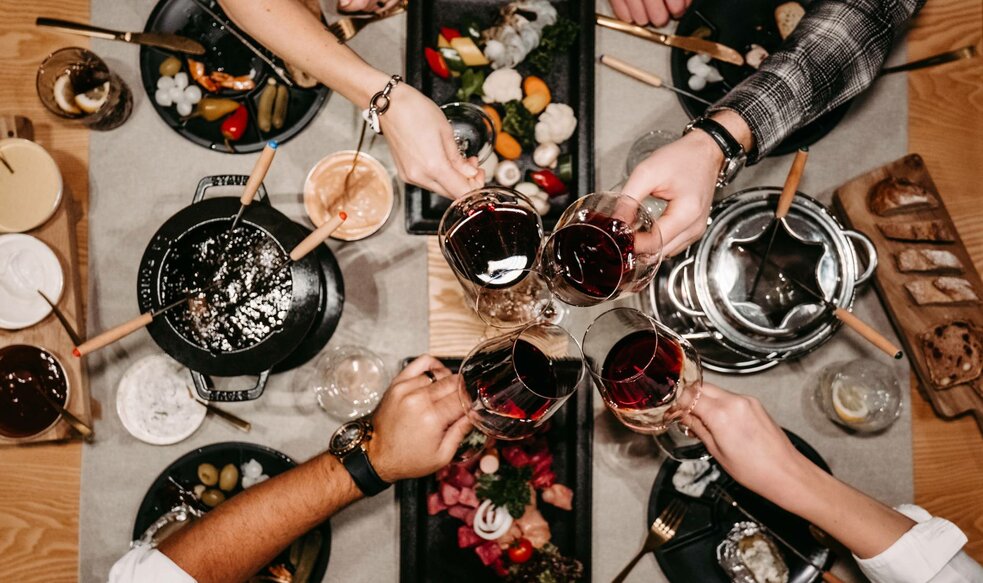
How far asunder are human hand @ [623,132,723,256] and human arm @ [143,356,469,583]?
0.70m

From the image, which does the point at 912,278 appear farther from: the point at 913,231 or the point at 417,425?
the point at 417,425

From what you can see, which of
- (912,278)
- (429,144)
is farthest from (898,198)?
(429,144)

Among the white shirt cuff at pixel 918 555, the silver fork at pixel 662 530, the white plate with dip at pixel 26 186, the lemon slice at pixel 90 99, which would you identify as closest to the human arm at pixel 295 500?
the silver fork at pixel 662 530

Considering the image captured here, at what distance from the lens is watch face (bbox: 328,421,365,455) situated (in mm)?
1901

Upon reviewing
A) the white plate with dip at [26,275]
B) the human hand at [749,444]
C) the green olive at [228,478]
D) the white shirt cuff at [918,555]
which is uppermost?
the white plate with dip at [26,275]

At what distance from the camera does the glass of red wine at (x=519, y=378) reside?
64.1 inches

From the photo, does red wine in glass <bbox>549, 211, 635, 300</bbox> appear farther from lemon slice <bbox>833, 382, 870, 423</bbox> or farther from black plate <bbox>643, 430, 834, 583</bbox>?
lemon slice <bbox>833, 382, 870, 423</bbox>

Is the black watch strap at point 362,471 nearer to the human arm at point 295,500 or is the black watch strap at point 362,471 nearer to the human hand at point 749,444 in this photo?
the human arm at point 295,500

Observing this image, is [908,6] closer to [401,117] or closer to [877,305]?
[877,305]

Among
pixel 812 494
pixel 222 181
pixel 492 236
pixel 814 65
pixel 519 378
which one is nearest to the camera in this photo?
pixel 519 378

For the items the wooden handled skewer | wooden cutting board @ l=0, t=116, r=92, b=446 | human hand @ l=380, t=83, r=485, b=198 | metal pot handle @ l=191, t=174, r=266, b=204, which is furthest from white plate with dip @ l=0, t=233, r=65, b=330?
human hand @ l=380, t=83, r=485, b=198

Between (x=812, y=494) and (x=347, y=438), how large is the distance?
127 centimetres

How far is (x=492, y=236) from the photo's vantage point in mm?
1734

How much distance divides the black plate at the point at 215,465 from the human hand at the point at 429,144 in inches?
40.4
